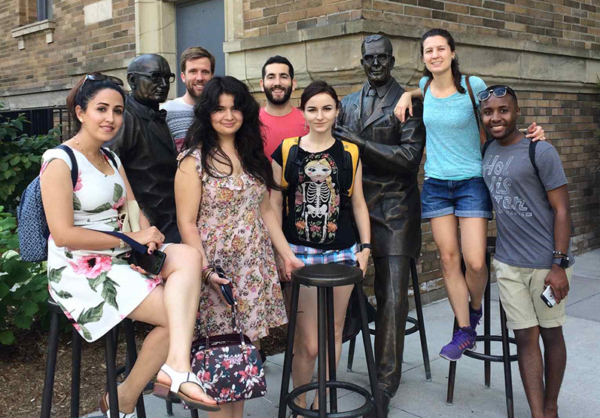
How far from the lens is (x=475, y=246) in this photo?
140 inches

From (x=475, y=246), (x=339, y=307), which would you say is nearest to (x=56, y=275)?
(x=339, y=307)

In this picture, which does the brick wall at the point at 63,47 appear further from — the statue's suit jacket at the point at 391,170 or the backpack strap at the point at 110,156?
the backpack strap at the point at 110,156

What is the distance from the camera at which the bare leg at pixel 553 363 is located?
321 cm

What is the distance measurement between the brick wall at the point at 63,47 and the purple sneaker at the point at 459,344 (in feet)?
18.0

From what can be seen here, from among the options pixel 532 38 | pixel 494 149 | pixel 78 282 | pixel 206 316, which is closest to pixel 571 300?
pixel 532 38

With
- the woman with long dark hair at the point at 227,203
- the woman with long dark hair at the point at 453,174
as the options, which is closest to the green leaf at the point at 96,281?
the woman with long dark hair at the point at 227,203

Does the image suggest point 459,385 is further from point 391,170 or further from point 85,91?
point 85,91

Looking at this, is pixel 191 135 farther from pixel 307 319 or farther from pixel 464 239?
pixel 464 239

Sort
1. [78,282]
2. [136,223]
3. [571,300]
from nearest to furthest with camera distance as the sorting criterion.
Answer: [78,282]
[136,223]
[571,300]

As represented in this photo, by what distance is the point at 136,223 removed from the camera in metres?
2.96

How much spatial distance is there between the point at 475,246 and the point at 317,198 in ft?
3.08

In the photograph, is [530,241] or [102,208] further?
[530,241]

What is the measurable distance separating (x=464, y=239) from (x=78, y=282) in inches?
80.7

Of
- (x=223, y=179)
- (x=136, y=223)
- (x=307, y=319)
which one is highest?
(x=223, y=179)
